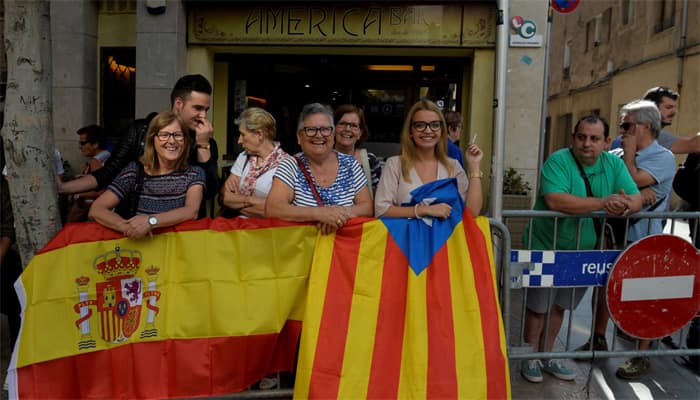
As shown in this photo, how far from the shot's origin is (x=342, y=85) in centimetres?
1030

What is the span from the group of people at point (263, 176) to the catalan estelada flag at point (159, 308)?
15 centimetres

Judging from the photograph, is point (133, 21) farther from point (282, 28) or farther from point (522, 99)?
point (522, 99)

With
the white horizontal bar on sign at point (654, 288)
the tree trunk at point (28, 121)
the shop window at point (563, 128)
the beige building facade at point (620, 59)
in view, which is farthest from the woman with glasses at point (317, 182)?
the shop window at point (563, 128)

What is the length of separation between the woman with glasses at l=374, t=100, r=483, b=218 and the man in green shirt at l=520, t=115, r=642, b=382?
0.67 meters

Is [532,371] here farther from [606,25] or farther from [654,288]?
[606,25]

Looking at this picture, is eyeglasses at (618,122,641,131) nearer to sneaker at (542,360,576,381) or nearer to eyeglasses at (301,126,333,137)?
sneaker at (542,360,576,381)

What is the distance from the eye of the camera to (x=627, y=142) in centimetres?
457

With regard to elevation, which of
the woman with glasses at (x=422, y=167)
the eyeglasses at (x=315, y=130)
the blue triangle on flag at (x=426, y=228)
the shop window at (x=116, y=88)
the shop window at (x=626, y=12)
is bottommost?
the blue triangle on flag at (x=426, y=228)

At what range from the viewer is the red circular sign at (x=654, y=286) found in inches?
159

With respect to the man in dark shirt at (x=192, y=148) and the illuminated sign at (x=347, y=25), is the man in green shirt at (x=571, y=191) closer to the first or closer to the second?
the man in dark shirt at (x=192, y=148)

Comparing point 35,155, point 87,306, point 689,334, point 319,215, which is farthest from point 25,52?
point 689,334

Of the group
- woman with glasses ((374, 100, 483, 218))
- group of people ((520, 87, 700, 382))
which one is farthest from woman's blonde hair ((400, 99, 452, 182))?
group of people ((520, 87, 700, 382))

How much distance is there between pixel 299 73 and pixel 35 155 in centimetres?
677

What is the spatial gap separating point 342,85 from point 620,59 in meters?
14.2
